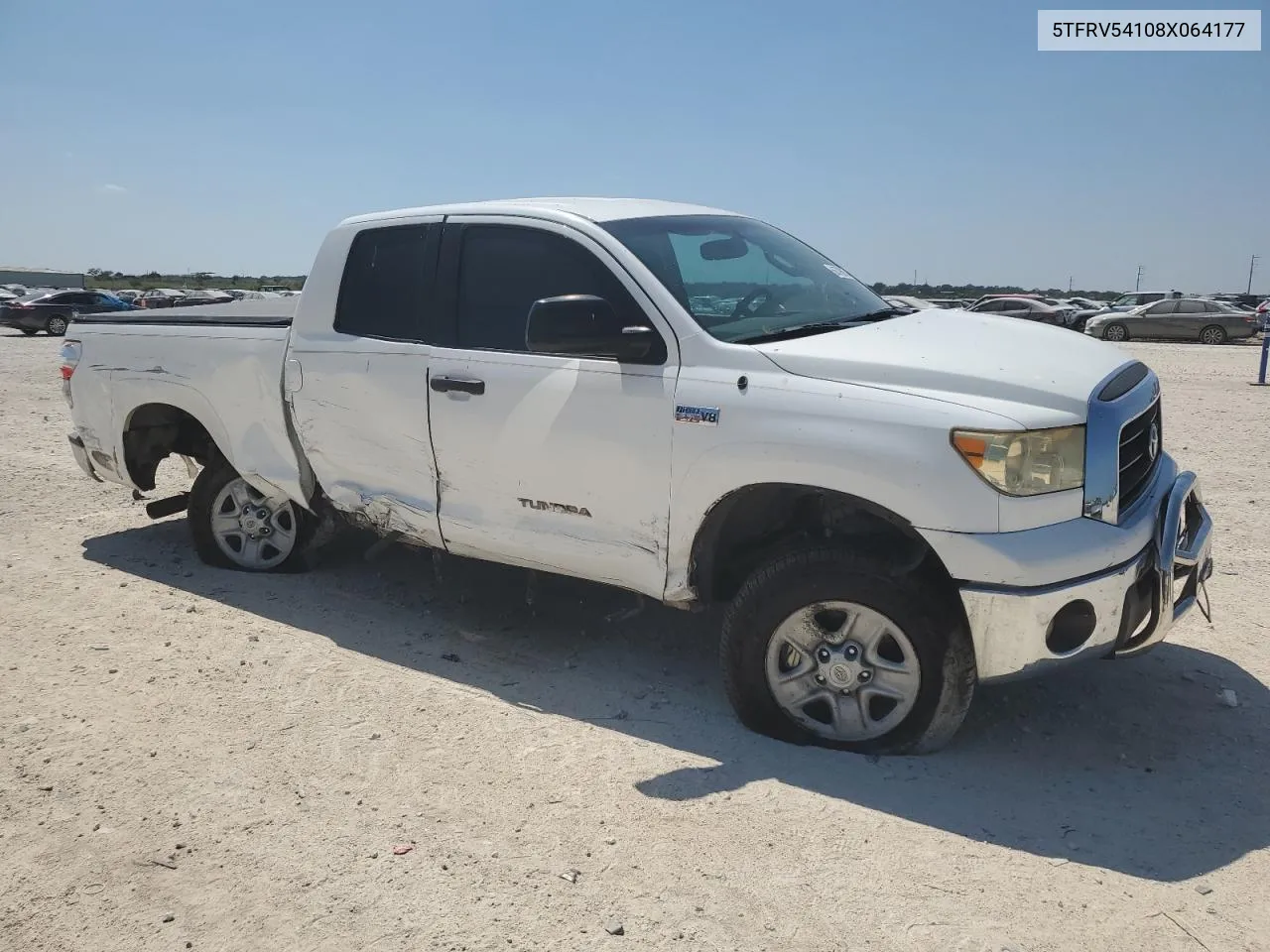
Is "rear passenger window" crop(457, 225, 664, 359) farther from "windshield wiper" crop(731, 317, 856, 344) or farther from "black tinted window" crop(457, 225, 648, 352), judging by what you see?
"windshield wiper" crop(731, 317, 856, 344)

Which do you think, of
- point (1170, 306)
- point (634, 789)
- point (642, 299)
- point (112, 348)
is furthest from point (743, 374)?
point (1170, 306)

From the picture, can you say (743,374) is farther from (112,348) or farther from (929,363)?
(112,348)

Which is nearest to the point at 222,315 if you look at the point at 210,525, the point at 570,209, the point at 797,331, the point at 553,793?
the point at 210,525

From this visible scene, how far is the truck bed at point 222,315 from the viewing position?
5.50 metres

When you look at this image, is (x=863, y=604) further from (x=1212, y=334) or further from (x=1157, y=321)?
(x=1212, y=334)

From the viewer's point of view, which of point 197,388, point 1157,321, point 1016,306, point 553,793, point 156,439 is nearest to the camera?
point 553,793

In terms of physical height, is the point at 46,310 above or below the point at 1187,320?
above

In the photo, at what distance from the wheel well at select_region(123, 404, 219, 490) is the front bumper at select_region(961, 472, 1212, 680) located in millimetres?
4450

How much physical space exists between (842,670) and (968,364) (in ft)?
3.79

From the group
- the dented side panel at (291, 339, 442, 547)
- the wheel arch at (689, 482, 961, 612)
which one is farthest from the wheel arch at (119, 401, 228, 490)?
the wheel arch at (689, 482, 961, 612)

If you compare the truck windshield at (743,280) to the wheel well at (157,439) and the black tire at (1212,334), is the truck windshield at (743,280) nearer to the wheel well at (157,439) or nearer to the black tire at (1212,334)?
the wheel well at (157,439)

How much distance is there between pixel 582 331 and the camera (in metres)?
3.79

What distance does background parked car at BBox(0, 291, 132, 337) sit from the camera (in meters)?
32.3

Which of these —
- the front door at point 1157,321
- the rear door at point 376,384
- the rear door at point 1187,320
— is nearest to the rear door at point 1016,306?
the front door at point 1157,321
